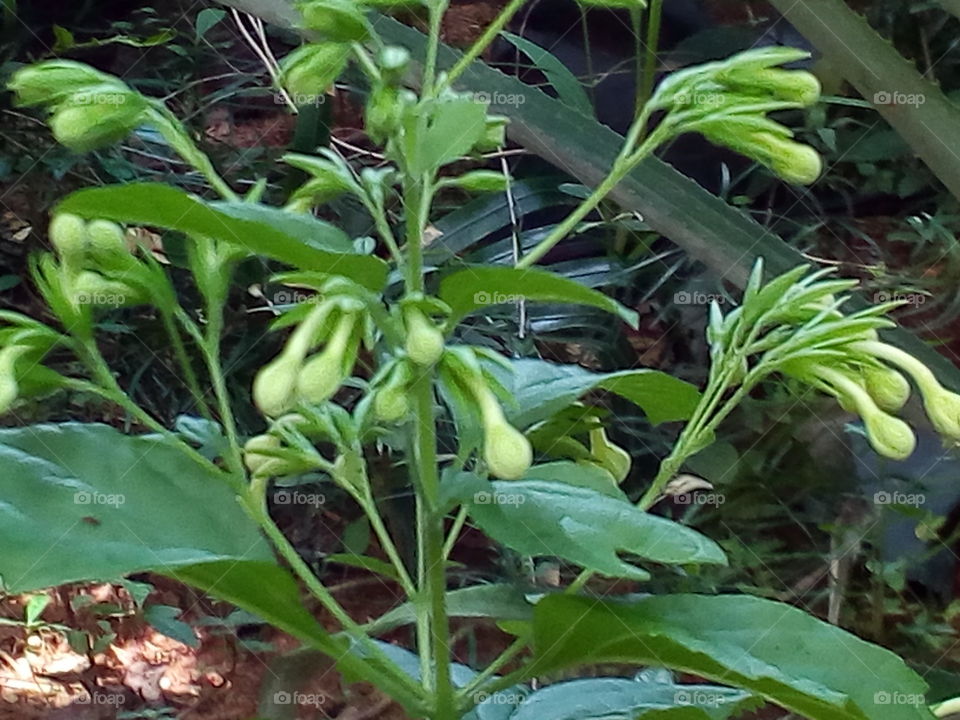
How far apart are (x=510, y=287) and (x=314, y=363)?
0.07 m

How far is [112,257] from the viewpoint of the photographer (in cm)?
35

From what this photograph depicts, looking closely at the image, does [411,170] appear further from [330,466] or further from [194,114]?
[194,114]

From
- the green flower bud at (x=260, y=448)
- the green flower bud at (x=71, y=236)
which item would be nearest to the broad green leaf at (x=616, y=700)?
the green flower bud at (x=260, y=448)

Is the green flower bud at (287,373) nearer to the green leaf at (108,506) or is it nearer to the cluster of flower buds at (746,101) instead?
the green leaf at (108,506)

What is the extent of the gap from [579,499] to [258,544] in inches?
4.8

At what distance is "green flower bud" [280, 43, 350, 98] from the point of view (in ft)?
1.08

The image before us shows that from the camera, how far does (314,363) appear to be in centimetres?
31

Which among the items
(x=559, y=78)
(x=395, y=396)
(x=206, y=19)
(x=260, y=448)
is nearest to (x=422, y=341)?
(x=395, y=396)

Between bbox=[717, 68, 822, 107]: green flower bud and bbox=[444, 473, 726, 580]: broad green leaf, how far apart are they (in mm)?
162

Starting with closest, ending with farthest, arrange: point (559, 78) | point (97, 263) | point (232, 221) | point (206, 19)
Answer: point (232, 221) < point (97, 263) < point (559, 78) < point (206, 19)

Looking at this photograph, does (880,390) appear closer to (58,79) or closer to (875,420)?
(875,420)

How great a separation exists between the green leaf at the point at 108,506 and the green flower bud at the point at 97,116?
11 cm

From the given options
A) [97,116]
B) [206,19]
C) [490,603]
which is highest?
[97,116]

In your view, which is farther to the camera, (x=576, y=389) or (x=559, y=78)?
(x=559, y=78)
